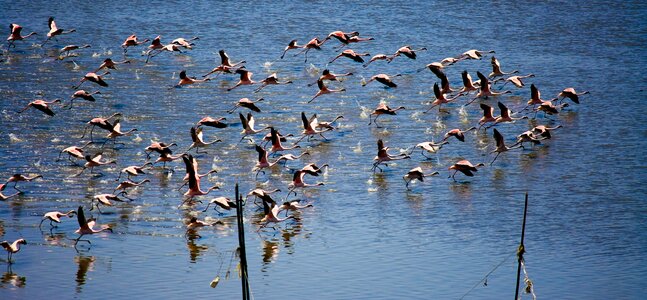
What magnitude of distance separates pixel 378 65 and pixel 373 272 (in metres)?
12.4

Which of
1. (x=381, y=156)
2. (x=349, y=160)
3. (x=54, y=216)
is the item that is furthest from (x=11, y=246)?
(x=349, y=160)

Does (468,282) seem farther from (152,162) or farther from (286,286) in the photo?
(152,162)

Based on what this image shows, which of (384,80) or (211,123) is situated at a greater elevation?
(384,80)

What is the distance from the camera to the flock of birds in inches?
699

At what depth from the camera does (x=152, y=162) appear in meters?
20.2

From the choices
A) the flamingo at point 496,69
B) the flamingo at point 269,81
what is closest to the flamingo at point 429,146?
the flamingo at point 269,81

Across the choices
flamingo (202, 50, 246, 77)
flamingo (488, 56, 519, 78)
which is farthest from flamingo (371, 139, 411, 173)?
flamingo (202, 50, 246, 77)

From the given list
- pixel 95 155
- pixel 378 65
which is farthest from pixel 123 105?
pixel 378 65

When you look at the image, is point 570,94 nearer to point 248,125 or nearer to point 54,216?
point 248,125

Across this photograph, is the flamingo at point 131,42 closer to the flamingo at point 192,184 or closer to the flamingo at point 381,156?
the flamingo at point 381,156

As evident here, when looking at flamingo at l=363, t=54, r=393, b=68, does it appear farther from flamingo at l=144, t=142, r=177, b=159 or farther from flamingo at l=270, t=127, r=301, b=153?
flamingo at l=144, t=142, r=177, b=159

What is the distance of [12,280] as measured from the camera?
14.9 metres

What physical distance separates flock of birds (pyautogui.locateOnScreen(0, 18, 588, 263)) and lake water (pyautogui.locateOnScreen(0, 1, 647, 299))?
7.5 inches

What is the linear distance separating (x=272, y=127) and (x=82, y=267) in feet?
20.8
